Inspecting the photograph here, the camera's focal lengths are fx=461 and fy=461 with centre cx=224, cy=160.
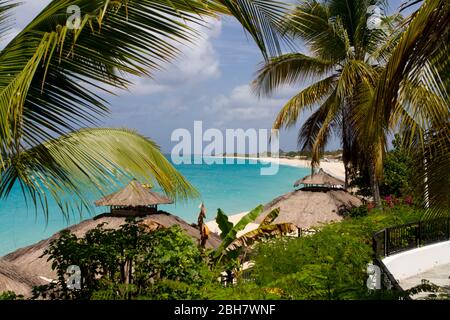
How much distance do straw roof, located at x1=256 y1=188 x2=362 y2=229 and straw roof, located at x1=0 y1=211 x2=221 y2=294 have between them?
4227 millimetres

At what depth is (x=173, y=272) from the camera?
5398 mm

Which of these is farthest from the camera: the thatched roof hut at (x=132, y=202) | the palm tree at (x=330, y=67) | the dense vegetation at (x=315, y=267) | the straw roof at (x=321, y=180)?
the straw roof at (x=321, y=180)

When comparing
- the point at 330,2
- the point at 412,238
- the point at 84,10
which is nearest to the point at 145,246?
the point at 84,10

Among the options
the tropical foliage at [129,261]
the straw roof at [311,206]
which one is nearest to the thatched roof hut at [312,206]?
the straw roof at [311,206]

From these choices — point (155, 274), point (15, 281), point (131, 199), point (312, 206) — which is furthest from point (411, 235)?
point (15, 281)

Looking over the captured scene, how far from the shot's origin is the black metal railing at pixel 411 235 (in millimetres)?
11211

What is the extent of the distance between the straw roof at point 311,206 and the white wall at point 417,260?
3.13m

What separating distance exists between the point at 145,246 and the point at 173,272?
0.65m

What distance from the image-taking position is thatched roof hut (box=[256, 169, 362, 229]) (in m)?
14.9

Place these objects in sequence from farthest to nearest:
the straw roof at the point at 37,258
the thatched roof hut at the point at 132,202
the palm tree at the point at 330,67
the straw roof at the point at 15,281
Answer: the palm tree at the point at 330,67 < the thatched roof hut at the point at 132,202 < the straw roof at the point at 37,258 < the straw roof at the point at 15,281

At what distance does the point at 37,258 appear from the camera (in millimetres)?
8742

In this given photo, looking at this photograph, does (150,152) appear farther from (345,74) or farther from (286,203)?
(286,203)

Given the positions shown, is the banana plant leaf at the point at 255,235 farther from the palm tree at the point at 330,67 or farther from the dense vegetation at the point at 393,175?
the dense vegetation at the point at 393,175

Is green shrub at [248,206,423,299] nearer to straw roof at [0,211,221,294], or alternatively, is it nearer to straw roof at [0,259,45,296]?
straw roof at [0,211,221,294]
